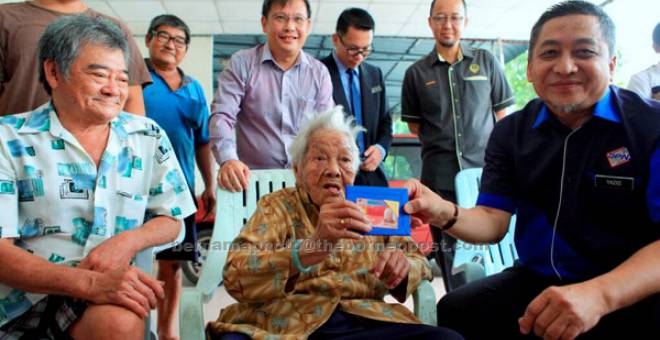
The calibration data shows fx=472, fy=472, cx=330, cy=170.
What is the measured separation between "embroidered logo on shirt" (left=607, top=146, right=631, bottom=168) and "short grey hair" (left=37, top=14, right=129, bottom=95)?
1.48m

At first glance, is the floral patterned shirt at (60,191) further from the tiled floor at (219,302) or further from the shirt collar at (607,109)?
the tiled floor at (219,302)

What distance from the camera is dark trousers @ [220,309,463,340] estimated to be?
4.32 ft

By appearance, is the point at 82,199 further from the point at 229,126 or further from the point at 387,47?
the point at 387,47

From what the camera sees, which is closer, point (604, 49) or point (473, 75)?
point (604, 49)

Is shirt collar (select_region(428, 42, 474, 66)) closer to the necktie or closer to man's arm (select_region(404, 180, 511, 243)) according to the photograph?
the necktie

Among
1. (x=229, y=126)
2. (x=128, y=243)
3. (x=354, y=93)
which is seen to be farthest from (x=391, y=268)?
(x=354, y=93)

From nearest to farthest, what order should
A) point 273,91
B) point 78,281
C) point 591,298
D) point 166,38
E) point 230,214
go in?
point 591,298, point 78,281, point 230,214, point 273,91, point 166,38

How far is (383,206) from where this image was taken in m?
1.35

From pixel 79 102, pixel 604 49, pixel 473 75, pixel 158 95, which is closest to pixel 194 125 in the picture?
pixel 158 95

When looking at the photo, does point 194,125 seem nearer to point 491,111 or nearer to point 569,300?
point 491,111

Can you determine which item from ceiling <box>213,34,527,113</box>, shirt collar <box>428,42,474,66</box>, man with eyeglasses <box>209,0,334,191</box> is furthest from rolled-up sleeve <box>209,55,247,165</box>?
ceiling <box>213,34,527,113</box>

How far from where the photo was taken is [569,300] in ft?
3.39

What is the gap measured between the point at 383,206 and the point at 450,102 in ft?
4.82

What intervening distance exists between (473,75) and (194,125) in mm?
1620
